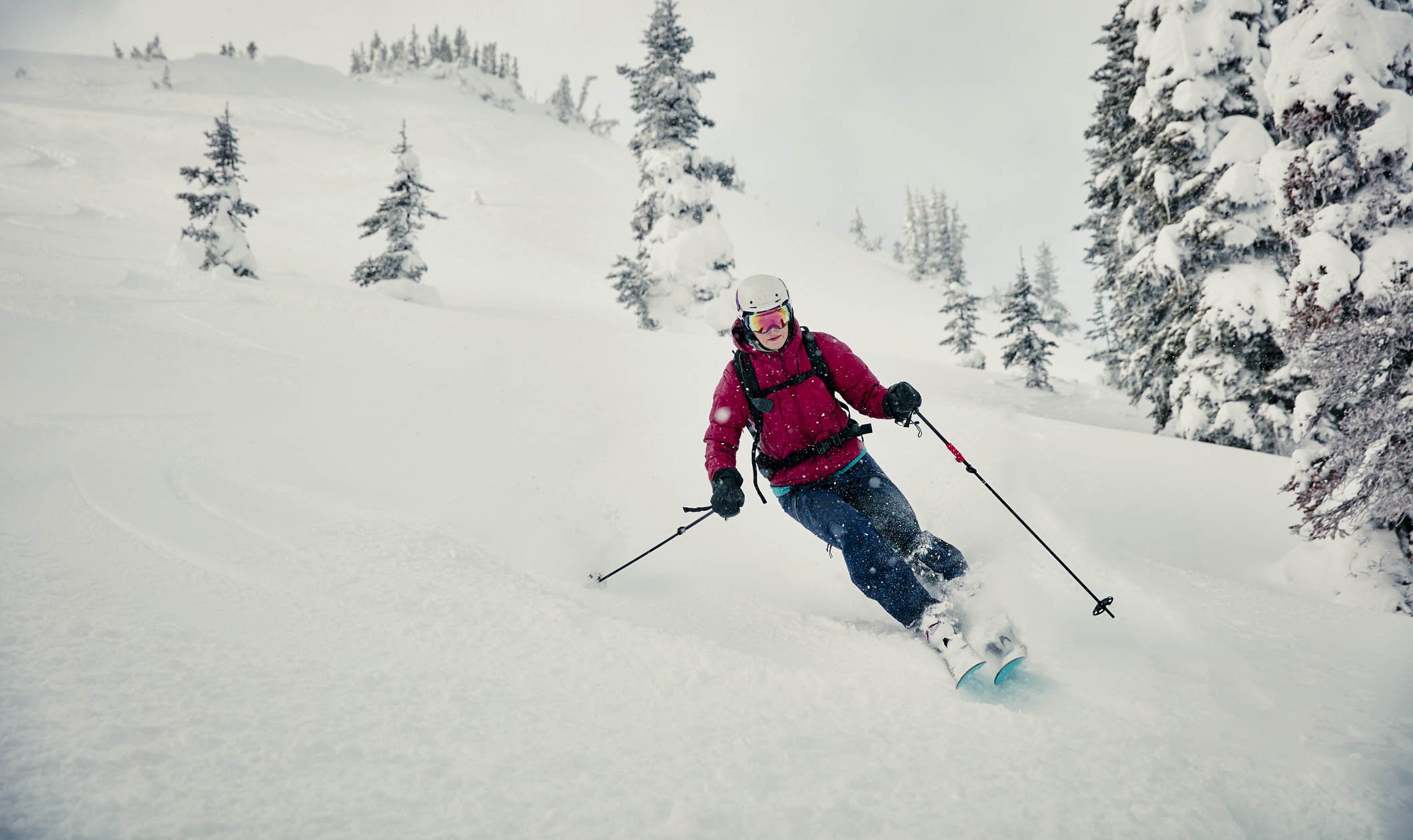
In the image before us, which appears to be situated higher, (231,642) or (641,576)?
(231,642)

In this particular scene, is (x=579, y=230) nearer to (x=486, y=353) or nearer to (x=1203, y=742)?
(x=486, y=353)

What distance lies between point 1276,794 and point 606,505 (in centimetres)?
445

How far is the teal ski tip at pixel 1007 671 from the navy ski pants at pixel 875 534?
0.54 meters

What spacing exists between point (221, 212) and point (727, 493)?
67.1ft

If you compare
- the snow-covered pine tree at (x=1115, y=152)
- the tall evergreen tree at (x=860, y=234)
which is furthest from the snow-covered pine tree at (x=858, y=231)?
the snow-covered pine tree at (x=1115, y=152)

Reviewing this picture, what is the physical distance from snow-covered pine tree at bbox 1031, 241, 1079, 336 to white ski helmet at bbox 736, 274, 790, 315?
A: 53901 millimetres

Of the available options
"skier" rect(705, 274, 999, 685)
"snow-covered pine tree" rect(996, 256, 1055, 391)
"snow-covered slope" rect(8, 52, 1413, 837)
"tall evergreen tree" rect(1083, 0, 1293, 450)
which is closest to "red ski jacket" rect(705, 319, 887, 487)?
"skier" rect(705, 274, 999, 685)

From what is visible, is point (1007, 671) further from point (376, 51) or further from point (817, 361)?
point (376, 51)

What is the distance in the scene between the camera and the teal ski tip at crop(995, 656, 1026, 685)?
9.57 feet

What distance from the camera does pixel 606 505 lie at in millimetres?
5516

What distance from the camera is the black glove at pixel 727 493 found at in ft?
12.6

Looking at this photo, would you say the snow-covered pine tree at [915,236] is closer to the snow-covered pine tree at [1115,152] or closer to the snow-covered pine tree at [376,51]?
the snow-covered pine tree at [1115,152]

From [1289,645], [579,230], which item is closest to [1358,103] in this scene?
[1289,645]

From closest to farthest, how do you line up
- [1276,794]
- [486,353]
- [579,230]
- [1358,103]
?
[1276,794], [1358,103], [486,353], [579,230]
